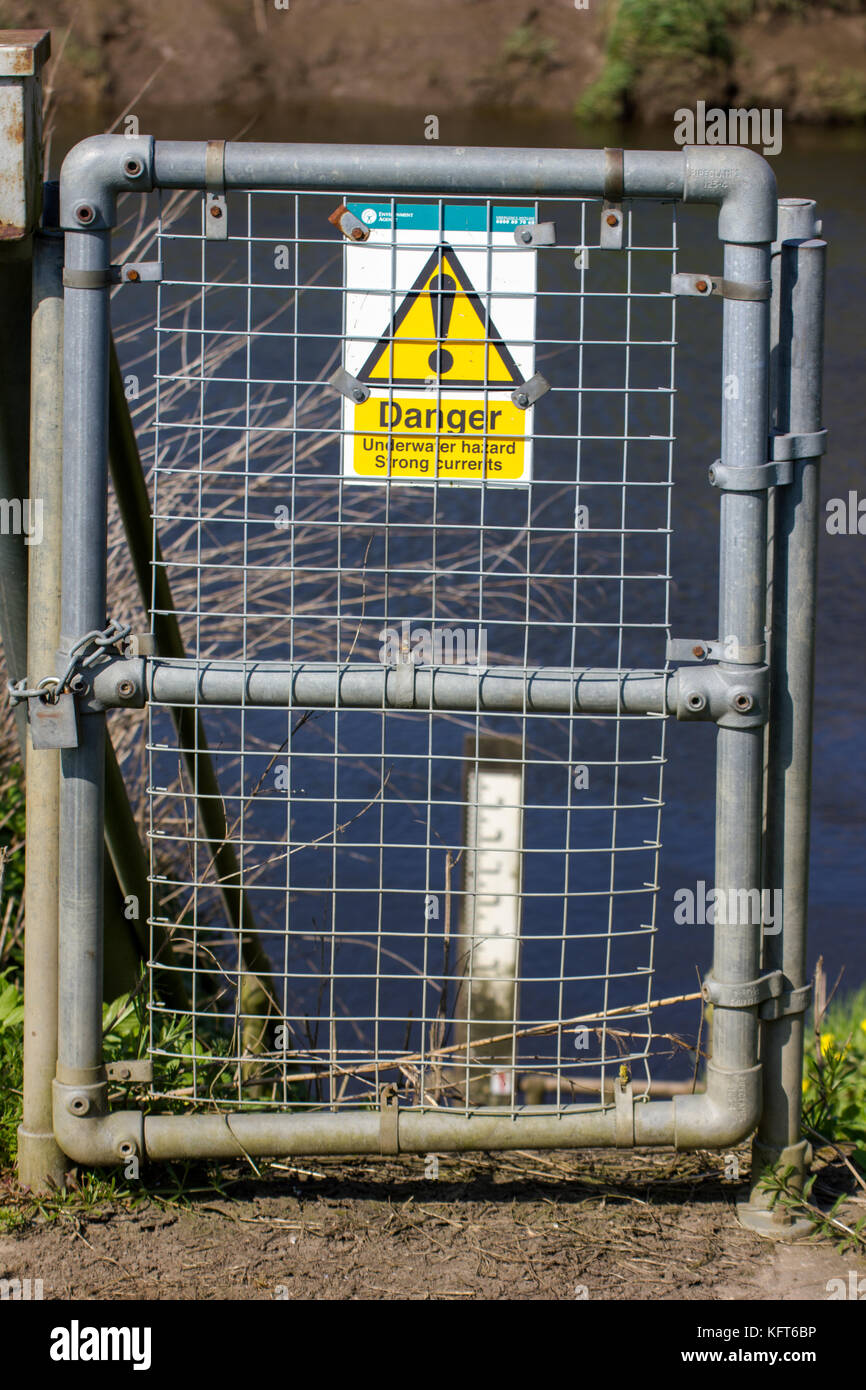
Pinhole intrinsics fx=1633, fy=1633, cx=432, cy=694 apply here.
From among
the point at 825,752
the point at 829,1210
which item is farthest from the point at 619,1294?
the point at 825,752

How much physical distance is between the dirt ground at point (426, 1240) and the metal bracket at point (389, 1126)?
0.19 meters

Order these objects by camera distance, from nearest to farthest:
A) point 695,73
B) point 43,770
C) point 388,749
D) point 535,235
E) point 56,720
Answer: point 535,235 < point 56,720 < point 43,770 < point 388,749 < point 695,73

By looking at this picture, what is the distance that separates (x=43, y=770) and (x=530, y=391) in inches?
41.8

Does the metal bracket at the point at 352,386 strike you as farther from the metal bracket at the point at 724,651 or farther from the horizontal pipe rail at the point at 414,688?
the metal bracket at the point at 724,651

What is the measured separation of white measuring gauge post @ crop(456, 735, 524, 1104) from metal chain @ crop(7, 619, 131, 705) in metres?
0.69

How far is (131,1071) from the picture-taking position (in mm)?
2904

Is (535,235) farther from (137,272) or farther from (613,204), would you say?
(137,272)

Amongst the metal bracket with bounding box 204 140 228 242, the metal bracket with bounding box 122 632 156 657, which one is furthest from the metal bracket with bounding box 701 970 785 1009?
the metal bracket with bounding box 204 140 228 242

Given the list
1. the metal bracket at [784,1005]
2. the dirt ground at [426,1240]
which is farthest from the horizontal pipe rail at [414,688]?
the dirt ground at [426,1240]

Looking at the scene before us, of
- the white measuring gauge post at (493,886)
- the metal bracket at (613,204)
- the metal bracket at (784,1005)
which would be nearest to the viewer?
the metal bracket at (613,204)

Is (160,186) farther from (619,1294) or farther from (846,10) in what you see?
(846,10)

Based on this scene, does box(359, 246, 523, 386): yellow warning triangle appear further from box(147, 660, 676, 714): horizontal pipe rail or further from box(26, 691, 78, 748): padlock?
box(26, 691, 78, 748): padlock

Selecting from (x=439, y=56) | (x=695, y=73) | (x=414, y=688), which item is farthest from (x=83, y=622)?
(x=439, y=56)

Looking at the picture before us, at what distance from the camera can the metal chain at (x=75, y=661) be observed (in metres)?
2.71
